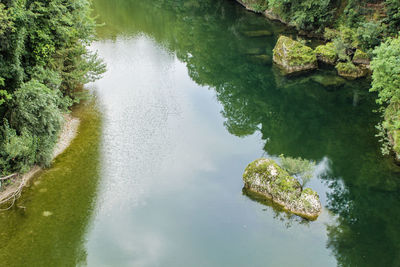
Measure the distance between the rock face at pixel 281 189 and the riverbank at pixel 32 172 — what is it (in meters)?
12.8

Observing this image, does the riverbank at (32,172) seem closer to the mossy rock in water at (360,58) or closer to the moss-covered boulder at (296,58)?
the moss-covered boulder at (296,58)

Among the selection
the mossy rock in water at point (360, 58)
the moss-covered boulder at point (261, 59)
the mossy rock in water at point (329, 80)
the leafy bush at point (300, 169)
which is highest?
the mossy rock in water at point (360, 58)

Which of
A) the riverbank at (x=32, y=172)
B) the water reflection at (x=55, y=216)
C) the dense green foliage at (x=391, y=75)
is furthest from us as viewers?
the dense green foliage at (x=391, y=75)

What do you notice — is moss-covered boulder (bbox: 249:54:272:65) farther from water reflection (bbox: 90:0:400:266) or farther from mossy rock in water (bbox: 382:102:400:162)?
mossy rock in water (bbox: 382:102:400:162)

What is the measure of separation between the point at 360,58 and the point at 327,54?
344 centimetres

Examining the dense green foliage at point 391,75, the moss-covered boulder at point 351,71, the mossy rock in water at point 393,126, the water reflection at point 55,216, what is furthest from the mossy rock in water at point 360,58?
the water reflection at point 55,216

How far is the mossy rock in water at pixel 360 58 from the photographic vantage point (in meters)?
38.0

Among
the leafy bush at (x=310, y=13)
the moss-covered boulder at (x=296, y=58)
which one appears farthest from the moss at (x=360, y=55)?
the leafy bush at (x=310, y=13)

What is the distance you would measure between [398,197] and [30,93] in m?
23.5

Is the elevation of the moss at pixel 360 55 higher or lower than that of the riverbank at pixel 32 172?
higher

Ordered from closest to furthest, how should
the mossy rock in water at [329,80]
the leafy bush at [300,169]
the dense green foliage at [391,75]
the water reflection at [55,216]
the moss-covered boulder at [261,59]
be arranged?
the water reflection at [55,216]
the leafy bush at [300,169]
the dense green foliage at [391,75]
the mossy rock in water at [329,80]
the moss-covered boulder at [261,59]

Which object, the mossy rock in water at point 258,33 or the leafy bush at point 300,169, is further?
the mossy rock in water at point 258,33

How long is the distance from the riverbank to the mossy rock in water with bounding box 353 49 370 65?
96.3ft

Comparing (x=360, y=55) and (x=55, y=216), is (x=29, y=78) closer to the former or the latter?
(x=55, y=216)
